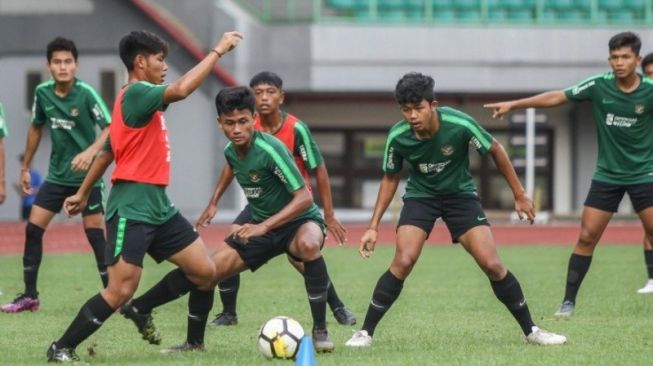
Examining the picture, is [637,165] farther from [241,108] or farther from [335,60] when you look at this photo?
[335,60]

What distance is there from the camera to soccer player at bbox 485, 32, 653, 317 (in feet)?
39.2

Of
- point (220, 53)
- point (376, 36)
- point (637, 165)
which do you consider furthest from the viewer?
point (376, 36)

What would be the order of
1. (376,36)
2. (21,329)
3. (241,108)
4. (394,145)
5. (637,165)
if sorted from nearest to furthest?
(241,108), (394,145), (21,329), (637,165), (376,36)

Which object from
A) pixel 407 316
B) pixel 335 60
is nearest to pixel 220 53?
pixel 407 316

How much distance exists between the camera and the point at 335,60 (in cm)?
3756

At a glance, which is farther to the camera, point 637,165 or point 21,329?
point 637,165

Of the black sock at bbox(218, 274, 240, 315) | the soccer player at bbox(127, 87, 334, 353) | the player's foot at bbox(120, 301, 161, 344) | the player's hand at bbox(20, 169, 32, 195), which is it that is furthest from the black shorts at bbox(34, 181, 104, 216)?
the player's foot at bbox(120, 301, 161, 344)

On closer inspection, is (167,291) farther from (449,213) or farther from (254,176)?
(449,213)

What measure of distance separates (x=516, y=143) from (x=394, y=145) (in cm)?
2768

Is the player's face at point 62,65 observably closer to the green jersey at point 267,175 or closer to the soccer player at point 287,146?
the soccer player at point 287,146

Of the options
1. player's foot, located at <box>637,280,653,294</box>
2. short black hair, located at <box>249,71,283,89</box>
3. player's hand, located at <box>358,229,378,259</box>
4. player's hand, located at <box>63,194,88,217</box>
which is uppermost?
short black hair, located at <box>249,71,283,89</box>

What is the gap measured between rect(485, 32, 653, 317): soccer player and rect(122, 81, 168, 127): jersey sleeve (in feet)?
12.5

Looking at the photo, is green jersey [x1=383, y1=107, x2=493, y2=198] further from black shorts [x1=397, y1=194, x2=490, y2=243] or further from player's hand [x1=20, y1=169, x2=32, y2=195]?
player's hand [x1=20, y1=169, x2=32, y2=195]

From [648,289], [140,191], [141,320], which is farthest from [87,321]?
[648,289]
